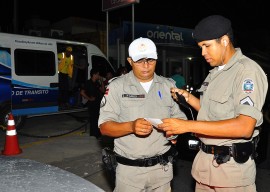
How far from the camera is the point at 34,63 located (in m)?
8.67

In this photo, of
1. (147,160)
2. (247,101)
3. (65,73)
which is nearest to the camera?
(247,101)

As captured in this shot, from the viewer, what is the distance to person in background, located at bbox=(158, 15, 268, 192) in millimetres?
1822

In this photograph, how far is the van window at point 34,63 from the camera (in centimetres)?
830

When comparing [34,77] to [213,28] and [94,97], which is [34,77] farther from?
[213,28]

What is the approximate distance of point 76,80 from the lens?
10.9 m

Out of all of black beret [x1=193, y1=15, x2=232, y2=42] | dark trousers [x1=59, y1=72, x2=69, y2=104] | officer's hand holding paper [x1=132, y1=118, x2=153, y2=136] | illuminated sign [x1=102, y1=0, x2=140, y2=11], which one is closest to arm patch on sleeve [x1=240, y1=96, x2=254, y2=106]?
black beret [x1=193, y1=15, x2=232, y2=42]

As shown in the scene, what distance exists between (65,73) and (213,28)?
8.45 m

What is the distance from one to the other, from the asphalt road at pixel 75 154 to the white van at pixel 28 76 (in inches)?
24.4

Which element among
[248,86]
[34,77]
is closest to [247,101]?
[248,86]

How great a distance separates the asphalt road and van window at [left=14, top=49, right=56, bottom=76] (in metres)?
1.65

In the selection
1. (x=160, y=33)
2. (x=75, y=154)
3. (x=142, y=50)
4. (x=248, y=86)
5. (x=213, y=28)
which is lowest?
(x=75, y=154)

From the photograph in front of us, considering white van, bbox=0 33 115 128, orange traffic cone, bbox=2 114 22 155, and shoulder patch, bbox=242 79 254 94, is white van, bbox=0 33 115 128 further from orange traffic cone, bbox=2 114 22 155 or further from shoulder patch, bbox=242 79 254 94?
shoulder patch, bbox=242 79 254 94

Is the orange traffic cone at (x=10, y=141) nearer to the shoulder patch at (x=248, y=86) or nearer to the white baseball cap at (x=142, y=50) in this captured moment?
the white baseball cap at (x=142, y=50)

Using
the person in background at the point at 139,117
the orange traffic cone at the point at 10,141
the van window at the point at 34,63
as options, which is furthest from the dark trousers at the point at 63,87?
the person in background at the point at 139,117
